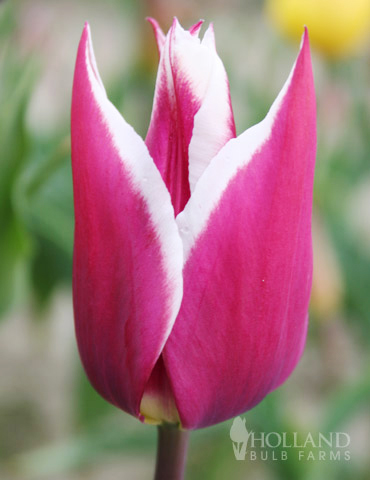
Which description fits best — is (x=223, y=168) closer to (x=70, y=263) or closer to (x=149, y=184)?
(x=149, y=184)

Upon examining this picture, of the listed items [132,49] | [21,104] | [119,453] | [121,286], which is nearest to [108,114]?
[121,286]

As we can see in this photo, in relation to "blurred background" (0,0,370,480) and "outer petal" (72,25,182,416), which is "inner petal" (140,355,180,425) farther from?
"blurred background" (0,0,370,480)

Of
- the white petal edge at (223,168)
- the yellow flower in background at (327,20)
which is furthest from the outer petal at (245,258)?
the yellow flower in background at (327,20)

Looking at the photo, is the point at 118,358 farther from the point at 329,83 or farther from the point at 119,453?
the point at 329,83

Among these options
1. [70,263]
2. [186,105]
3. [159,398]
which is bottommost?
[70,263]

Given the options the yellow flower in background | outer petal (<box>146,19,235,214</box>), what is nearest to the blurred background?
the yellow flower in background

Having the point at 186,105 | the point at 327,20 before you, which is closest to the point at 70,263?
the point at 327,20
